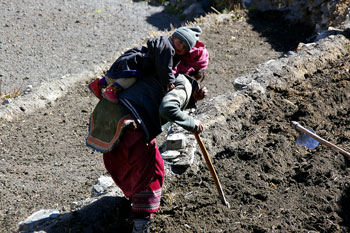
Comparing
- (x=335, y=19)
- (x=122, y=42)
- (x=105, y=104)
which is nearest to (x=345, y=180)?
(x=105, y=104)

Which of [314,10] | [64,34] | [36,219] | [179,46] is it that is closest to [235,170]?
[179,46]

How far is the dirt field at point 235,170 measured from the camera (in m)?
3.74

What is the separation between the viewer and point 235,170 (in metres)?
4.42

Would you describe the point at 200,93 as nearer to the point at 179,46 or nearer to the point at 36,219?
the point at 179,46

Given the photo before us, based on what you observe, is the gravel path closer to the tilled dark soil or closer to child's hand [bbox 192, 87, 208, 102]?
the tilled dark soil

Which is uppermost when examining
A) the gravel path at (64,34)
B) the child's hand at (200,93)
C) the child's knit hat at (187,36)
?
the child's knit hat at (187,36)

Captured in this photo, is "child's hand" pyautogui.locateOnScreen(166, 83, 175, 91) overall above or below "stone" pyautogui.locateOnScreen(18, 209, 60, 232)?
above

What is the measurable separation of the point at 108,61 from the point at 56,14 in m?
4.29

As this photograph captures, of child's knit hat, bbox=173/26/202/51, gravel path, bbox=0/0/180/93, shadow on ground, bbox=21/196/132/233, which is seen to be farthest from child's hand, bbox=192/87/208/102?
gravel path, bbox=0/0/180/93

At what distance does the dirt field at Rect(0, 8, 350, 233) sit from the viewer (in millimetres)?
3742

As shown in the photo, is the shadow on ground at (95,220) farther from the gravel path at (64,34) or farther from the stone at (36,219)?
the gravel path at (64,34)

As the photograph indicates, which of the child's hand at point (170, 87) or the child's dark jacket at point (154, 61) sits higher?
the child's dark jacket at point (154, 61)

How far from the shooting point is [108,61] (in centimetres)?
888

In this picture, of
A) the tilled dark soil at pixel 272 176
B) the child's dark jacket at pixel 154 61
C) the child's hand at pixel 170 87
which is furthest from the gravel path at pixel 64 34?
the child's hand at pixel 170 87
